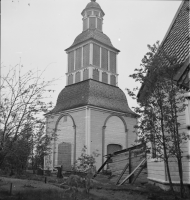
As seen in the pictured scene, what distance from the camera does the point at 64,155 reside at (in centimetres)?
2498

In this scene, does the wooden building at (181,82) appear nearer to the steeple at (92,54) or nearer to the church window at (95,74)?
the church window at (95,74)

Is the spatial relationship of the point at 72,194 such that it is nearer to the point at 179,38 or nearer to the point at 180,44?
the point at 180,44

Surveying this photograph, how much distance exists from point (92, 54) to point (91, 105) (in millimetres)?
6891

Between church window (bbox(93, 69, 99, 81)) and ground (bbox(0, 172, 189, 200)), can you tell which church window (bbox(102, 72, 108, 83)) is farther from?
ground (bbox(0, 172, 189, 200))

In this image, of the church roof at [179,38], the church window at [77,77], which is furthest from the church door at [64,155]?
the church roof at [179,38]

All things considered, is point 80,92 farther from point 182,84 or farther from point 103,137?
point 182,84

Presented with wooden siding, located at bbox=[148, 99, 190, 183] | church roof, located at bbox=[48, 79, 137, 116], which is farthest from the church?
wooden siding, located at bbox=[148, 99, 190, 183]

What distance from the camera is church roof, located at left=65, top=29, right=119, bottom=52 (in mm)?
29083

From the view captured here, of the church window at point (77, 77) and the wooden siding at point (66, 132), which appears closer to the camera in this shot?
Answer: the wooden siding at point (66, 132)

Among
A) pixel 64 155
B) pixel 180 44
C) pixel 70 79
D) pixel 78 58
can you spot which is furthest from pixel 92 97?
pixel 180 44

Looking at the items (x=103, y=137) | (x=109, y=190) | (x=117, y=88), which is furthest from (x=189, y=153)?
(x=117, y=88)

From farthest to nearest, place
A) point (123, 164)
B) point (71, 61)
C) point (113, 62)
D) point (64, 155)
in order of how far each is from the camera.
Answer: point (113, 62), point (71, 61), point (64, 155), point (123, 164)

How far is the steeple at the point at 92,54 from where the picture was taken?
28203 millimetres

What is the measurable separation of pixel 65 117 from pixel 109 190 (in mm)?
15538
